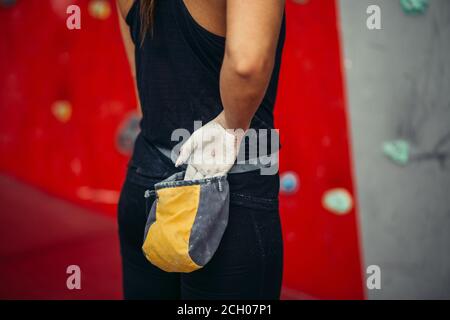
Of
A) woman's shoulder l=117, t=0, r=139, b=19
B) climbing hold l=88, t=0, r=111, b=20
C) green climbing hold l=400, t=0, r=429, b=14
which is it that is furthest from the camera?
climbing hold l=88, t=0, r=111, b=20

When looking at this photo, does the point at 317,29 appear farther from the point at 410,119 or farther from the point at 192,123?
the point at 192,123

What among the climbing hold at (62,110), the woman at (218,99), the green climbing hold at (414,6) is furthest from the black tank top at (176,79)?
the climbing hold at (62,110)

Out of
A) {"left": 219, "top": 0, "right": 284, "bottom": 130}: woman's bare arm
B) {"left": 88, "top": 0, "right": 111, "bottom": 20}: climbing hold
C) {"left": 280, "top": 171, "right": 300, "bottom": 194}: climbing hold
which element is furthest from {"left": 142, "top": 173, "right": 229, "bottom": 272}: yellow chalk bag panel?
{"left": 88, "top": 0, "right": 111, "bottom": 20}: climbing hold

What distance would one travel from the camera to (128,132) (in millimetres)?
2523

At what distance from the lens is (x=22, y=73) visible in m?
2.59

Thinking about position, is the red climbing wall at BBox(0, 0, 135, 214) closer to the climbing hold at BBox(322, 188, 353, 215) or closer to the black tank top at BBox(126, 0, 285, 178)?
the climbing hold at BBox(322, 188, 353, 215)

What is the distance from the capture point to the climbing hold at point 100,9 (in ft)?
8.12

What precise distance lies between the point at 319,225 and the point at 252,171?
1.21 m

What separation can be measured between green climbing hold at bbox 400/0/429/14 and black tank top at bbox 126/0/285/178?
98 centimetres

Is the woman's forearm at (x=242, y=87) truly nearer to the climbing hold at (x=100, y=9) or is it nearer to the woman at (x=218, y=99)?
the woman at (x=218, y=99)

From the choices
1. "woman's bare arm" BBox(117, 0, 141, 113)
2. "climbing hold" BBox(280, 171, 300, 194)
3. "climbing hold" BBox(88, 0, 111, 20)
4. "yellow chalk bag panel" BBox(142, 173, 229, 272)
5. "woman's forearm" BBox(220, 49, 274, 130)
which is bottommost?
"climbing hold" BBox(280, 171, 300, 194)

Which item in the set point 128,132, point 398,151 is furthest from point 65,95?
point 398,151

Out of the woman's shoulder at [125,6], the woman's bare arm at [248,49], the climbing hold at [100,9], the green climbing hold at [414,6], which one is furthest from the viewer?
the climbing hold at [100,9]

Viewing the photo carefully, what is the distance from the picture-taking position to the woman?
0.69 metres
